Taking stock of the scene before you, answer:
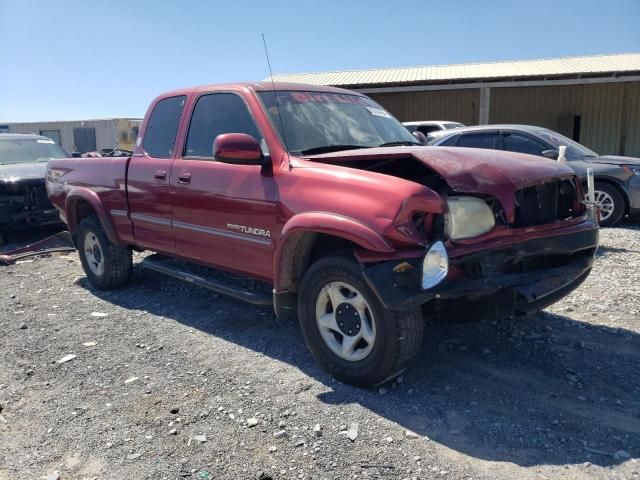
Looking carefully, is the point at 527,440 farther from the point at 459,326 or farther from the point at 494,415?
the point at 459,326

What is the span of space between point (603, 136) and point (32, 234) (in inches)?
775

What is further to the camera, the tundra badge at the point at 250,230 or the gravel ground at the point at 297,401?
the tundra badge at the point at 250,230

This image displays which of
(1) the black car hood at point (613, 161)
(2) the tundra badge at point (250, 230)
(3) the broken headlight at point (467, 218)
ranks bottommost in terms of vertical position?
(2) the tundra badge at point (250, 230)

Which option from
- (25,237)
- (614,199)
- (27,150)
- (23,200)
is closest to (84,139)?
(27,150)

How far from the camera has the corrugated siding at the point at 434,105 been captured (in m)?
21.8

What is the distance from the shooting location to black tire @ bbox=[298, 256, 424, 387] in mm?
3164

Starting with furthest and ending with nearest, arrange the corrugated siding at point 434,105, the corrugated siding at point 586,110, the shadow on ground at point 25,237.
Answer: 1. the corrugated siding at point 434,105
2. the corrugated siding at point 586,110
3. the shadow on ground at point 25,237

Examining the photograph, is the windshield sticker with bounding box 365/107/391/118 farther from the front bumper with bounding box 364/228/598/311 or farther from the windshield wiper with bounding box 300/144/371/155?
the front bumper with bounding box 364/228/598/311

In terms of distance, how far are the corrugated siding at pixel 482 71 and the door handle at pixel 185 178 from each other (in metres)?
12.5

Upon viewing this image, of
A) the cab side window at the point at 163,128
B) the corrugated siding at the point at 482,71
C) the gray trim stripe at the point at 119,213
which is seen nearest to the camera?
the cab side window at the point at 163,128

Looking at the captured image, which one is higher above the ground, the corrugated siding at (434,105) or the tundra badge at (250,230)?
the corrugated siding at (434,105)

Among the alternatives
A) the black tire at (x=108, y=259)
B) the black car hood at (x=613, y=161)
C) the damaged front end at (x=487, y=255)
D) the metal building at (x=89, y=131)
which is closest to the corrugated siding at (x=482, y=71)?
the metal building at (x=89, y=131)

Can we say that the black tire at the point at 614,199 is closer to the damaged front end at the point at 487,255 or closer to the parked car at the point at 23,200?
the damaged front end at the point at 487,255

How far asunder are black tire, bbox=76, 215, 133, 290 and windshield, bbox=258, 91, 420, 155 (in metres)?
2.58
